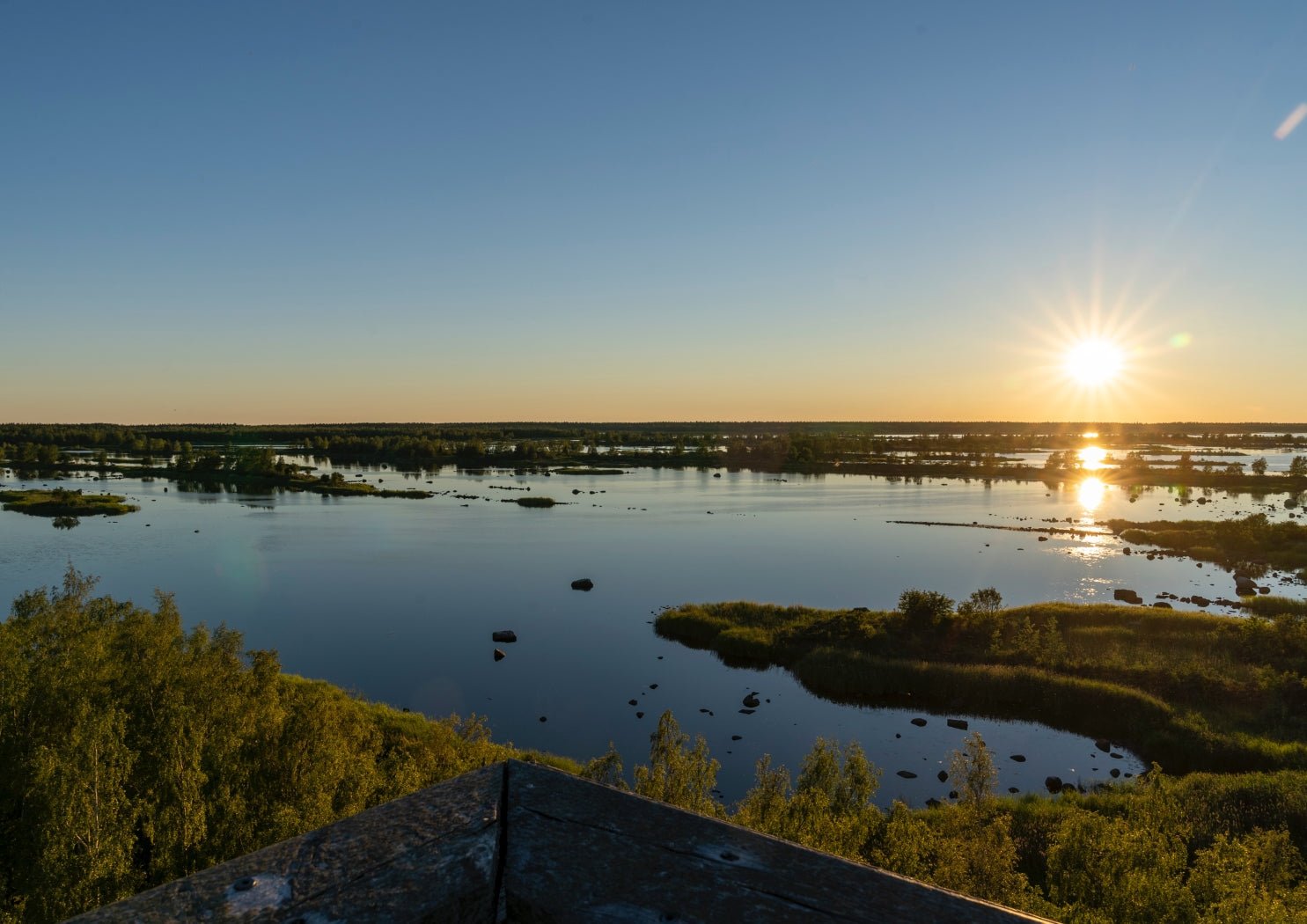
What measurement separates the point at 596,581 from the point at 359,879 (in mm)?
59169

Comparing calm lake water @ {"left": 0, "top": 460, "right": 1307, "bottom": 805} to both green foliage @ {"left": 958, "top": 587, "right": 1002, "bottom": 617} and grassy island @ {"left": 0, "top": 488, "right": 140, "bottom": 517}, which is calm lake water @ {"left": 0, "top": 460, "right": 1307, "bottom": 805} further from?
green foliage @ {"left": 958, "top": 587, "right": 1002, "bottom": 617}

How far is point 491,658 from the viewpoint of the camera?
1699 inches

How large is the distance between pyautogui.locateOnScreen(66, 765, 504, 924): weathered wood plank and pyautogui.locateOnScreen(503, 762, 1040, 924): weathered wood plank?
0.37 ft

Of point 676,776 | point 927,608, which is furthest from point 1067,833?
point 927,608

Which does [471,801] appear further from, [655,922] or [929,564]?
[929,564]

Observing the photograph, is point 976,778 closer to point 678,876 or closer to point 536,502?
point 678,876

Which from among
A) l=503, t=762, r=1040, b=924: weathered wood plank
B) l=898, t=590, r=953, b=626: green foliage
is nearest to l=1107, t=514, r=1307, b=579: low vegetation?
l=898, t=590, r=953, b=626: green foliage

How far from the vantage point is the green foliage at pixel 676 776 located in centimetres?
2188

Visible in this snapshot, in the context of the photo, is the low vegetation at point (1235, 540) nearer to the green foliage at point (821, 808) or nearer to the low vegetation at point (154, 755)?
the green foliage at point (821, 808)

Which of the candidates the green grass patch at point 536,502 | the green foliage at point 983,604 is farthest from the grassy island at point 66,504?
the green foliage at point 983,604

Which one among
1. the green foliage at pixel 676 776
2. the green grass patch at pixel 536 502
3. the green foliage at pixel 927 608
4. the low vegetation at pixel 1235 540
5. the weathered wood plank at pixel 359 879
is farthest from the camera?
the green grass patch at pixel 536 502

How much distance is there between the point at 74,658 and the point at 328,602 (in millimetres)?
30326

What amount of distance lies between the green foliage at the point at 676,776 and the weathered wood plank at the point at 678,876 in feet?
67.2

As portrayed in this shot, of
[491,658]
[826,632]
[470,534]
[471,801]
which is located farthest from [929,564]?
[471,801]
